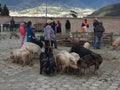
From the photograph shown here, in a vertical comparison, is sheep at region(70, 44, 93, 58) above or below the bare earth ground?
above

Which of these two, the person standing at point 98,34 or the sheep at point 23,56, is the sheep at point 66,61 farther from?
the person standing at point 98,34

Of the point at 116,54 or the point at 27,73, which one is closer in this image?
the point at 27,73

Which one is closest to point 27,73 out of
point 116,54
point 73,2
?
point 116,54

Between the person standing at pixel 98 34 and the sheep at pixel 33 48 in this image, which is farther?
the person standing at pixel 98 34

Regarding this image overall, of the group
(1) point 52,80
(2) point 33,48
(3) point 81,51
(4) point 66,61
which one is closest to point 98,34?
(2) point 33,48

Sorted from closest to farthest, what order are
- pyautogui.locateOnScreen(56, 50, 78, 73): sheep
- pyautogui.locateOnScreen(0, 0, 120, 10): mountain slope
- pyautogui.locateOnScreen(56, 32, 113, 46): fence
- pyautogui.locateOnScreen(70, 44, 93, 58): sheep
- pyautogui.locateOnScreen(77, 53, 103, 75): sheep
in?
pyautogui.locateOnScreen(77, 53, 103, 75): sheep, pyautogui.locateOnScreen(56, 50, 78, 73): sheep, pyautogui.locateOnScreen(70, 44, 93, 58): sheep, pyautogui.locateOnScreen(56, 32, 113, 46): fence, pyautogui.locateOnScreen(0, 0, 120, 10): mountain slope

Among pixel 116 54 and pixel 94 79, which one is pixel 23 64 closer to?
pixel 94 79

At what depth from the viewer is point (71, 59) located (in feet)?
47.5

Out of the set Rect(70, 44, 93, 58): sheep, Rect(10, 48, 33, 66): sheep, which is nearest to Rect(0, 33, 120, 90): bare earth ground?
Rect(10, 48, 33, 66): sheep

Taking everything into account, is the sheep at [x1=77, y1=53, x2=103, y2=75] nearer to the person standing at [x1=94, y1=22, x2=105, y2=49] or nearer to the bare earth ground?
the bare earth ground

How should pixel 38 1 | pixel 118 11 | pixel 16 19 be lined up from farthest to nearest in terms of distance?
pixel 38 1 → pixel 118 11 → pixel 16 19

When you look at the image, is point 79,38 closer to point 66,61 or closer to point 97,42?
point 97,42

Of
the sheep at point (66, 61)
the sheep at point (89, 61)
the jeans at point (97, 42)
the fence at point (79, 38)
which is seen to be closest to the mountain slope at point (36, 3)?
the fence at point (79, 38)

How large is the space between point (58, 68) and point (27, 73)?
3.69ft
